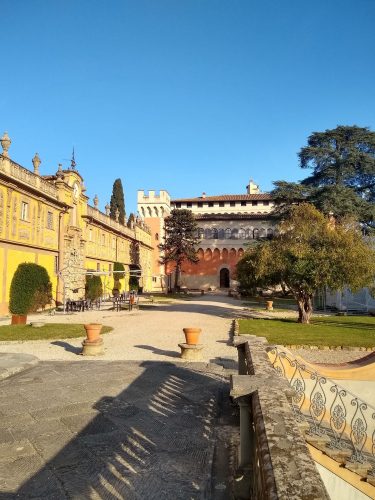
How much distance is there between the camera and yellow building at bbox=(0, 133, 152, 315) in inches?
843

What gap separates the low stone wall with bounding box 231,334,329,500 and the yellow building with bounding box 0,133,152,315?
20.4 meters

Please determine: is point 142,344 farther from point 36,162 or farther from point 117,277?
point 117,277

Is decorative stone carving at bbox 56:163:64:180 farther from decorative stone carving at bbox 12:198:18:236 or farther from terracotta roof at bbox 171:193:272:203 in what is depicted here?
terracotta roof at bbox 171:193:272:203

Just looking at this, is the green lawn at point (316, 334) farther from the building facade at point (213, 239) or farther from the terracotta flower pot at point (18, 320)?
the building facade at point (213, 239)

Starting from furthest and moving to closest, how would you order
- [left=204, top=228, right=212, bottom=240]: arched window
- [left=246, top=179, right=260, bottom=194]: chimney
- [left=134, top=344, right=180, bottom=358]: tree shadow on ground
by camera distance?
[left=246, top=179, right=260, bottom=194]: chimney
[left=204, top=228, right=212, bottom=240]: arched window
[left=134, top=344, right=180, bottom=358]: tree shadow on ground

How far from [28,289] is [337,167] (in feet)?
84.1

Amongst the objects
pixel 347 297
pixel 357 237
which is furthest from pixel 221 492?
pixel 347 297

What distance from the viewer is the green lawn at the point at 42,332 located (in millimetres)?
13969

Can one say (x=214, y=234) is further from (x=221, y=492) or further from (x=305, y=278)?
(x=221, y=492)

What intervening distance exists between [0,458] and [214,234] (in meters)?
56.1

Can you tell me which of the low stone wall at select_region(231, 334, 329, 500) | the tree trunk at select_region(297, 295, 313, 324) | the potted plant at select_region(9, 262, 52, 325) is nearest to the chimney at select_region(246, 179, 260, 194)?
the potted plant at select_region(9, 262, 52, 325)

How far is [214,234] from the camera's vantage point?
197 feet

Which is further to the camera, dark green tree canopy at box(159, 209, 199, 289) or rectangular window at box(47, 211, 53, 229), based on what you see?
dark green tree canopy at box(159, 209, 199, 289)

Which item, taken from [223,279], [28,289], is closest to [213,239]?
[223,279]
